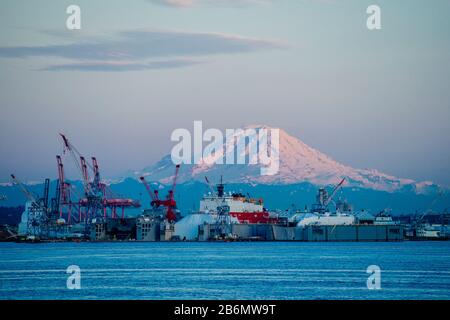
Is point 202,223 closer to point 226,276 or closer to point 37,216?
point 37,216

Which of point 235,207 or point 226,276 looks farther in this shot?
point 235,207

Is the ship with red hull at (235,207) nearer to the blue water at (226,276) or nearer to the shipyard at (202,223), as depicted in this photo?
the shipyard at (202,223)

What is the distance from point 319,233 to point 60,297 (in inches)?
3717

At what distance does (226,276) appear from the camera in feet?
234

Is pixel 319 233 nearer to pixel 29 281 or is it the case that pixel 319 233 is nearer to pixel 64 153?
pixel 64 153

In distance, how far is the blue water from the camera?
58.0m

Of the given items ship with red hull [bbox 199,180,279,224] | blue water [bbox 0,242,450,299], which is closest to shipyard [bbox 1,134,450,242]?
ship with red hull [bbox 199,180,279,224]

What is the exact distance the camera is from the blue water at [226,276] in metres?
58.0

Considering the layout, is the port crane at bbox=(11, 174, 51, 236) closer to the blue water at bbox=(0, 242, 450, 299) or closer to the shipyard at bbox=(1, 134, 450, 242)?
the shipyard at bbox=(1, 134, 450, 242)

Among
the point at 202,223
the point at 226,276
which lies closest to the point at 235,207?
the point at 202,223

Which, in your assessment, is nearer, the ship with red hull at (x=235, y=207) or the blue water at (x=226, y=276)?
the blue water at (x=226, y=276)

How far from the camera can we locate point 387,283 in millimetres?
64562

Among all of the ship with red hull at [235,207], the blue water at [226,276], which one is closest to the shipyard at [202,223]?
the ship with red hull at [235,207]

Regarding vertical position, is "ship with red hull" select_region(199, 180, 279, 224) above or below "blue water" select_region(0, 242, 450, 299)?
above
